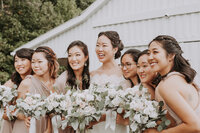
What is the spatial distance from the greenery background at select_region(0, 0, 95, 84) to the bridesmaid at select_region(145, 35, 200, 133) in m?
16.6

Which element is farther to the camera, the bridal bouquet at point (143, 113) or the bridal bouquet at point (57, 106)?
the bridal bouquet at point (57, 106)

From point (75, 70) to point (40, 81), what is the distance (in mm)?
570

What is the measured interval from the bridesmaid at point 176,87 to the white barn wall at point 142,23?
4998mm

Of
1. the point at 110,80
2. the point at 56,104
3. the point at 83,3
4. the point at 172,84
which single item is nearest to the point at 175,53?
the point at 172,84

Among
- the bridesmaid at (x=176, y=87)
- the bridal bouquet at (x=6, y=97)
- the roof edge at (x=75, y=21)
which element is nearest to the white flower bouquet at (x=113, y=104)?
the bridesmaid at (x=176, y=87)

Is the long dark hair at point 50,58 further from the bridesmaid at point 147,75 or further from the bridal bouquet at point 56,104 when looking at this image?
the bridesmaid at point 147,75

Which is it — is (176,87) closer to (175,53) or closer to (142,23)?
(175,53)

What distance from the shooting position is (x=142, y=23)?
837 cm

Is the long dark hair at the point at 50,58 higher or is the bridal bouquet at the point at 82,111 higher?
the long dark hair at the point at 50,58

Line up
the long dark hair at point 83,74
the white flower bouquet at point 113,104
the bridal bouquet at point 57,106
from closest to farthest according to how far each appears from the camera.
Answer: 1. the white flower bouquet at point 113,104
2. the bridal bouquet at point 57,106
3. the long dark hair at point 83,74

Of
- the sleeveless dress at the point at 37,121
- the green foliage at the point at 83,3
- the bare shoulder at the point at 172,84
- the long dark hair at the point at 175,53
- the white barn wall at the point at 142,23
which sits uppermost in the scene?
the green foliage at the point at 83,3

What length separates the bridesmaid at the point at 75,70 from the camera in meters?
4.13

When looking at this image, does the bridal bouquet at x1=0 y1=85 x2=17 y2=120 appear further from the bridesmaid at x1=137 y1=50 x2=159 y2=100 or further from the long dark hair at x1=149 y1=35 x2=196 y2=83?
the long dark hair at x1=149 y1=35 x2=196 y2=83

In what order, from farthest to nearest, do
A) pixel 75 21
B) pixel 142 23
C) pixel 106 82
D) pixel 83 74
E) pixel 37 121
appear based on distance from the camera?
1. pixel 75 21
2. pixel 142 23
3. pixel 83 74
4. pixel 37 121
5. pixel 106 82
